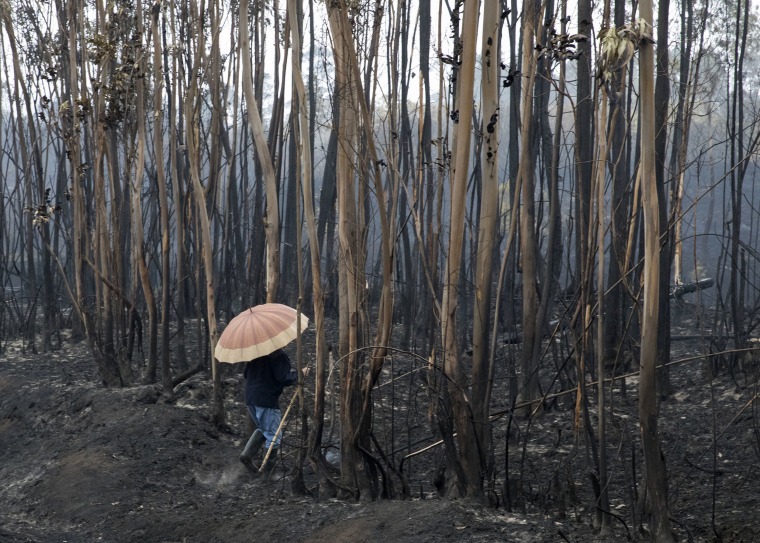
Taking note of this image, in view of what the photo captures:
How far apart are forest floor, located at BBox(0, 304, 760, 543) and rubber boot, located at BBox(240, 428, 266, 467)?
144mm

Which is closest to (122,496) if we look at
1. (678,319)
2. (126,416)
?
(126,416)

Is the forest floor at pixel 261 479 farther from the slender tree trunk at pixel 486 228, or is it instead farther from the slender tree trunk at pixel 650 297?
the slender tree trunk at pixel 486 228

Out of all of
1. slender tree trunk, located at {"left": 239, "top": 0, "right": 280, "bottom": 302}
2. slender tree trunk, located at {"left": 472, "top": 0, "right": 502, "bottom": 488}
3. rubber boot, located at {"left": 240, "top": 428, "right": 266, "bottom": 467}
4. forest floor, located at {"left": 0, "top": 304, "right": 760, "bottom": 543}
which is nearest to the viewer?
forest floor, located at {"left": 0, "top": 304, "right": 760, "bottom": 543}

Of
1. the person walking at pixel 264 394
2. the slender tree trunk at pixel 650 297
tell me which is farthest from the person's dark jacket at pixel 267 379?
the slender tree trunk at pixel 650 297

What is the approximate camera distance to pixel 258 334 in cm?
569

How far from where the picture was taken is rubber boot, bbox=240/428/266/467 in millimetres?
5855

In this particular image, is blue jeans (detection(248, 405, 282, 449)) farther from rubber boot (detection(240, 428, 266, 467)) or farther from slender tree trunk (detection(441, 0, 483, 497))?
slender tree trunk (detection(441, 0, 483, 497))

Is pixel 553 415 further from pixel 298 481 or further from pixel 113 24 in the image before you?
pixel 113 24

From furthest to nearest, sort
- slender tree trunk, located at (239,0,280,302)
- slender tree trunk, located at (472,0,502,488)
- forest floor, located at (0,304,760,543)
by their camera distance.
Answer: slender tree trunk, located at (239,0,280,302) < slender tree trunk, located at (472,0,502,488) < forest floor, located at (0,304,760,543)

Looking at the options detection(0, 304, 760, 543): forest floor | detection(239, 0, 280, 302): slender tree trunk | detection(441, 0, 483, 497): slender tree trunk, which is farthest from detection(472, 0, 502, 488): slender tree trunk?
detection(239, 0, 280, 302): slender tree trunk

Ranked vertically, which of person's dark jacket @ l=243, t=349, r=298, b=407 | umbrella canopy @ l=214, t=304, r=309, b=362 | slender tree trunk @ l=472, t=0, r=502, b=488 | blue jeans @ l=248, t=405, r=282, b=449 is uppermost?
slender tree trunk @ l=472, t=0, r=502, b=488

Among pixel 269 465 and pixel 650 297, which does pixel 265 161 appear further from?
pixel 650 297

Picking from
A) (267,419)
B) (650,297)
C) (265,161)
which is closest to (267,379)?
(267,419)

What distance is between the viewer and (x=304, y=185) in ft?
15.5
